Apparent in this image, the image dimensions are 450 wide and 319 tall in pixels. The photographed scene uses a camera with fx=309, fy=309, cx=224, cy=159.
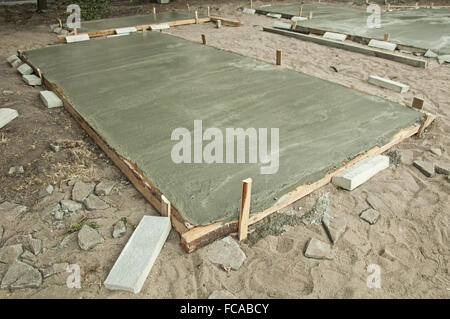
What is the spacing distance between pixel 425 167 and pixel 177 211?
2315 mm

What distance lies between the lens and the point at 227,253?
2088mm

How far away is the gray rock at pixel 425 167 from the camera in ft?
9.24

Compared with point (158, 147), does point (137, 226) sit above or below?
below

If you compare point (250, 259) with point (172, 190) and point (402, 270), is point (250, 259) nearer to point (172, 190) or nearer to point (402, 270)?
point (172, 190)

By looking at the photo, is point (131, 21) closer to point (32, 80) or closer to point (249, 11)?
point (249, 11)

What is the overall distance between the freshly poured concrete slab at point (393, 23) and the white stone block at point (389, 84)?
221cm

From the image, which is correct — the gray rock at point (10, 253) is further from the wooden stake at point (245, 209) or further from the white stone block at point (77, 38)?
the white stone block at point (77, 38)

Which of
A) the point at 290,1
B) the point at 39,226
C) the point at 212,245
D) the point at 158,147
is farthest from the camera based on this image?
the point at 290,1

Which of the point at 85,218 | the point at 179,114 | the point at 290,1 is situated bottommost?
the point at 85,218

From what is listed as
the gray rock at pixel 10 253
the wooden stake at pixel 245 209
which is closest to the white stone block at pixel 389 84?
the wooden stake at pixel 245 209

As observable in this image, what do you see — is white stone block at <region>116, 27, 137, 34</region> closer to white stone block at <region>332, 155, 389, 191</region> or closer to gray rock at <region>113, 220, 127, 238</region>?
gray rock at <region>113, 220, 127, 238</region>

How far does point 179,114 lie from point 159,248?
6.06 feet

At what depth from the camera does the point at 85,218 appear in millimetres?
2383

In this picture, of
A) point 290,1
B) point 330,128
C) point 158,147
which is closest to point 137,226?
point 158,147
